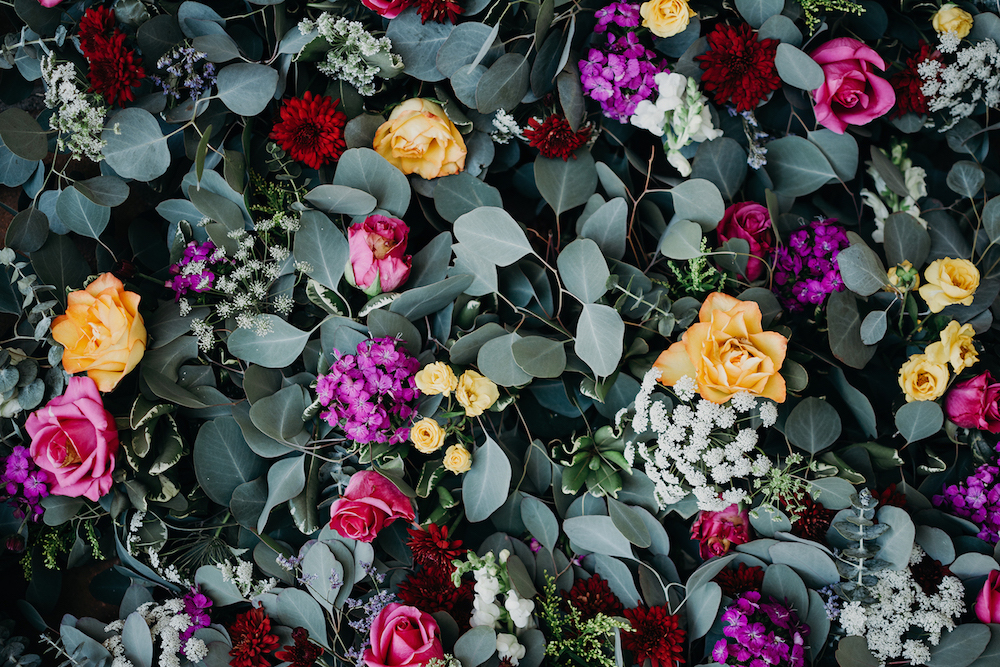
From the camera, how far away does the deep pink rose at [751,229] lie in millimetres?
1056

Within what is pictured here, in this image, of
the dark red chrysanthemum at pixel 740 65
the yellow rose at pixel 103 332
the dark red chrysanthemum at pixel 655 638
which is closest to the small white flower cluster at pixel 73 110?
the yellow rose at pixel 103 332

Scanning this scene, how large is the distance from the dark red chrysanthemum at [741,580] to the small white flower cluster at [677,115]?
2.24 ft

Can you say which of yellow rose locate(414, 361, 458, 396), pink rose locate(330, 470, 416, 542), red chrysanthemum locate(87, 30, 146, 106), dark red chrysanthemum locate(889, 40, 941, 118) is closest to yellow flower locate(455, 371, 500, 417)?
yellow rose locate(414, 361, 458, 396)

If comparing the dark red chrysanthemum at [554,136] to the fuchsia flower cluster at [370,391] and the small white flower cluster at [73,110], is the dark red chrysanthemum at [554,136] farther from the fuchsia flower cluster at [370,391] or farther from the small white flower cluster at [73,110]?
the small white flower cluster at [73,110]

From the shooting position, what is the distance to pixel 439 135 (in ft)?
3.33

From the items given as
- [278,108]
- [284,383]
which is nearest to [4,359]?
[284,383]

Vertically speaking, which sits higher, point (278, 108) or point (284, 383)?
point (278, 108)

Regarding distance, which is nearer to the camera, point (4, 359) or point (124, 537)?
point (4, 359)

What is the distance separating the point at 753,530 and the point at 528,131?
31.8 inches

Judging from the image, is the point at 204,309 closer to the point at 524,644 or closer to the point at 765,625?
the point at 524,644

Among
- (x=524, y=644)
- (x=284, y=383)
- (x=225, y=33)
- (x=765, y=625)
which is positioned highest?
(x=225, y=33)

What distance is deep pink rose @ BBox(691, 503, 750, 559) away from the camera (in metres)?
1.03

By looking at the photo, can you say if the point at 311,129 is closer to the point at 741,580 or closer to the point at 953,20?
the point at 741,580

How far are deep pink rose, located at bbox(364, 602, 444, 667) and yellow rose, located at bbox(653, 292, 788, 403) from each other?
58cm
